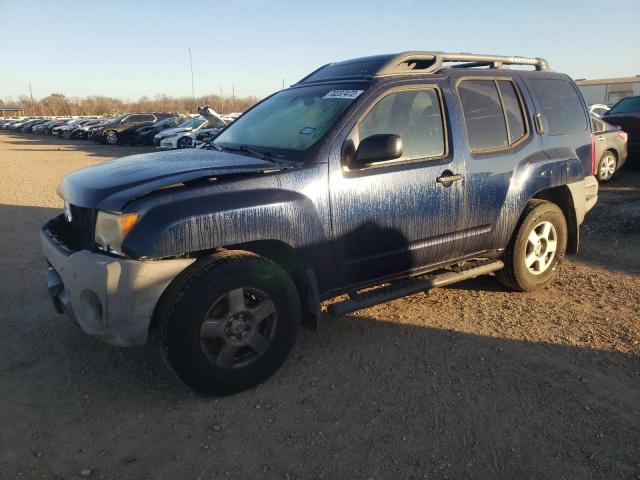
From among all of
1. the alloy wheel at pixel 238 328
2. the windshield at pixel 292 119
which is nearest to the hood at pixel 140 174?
the windshield at pixel 292 119

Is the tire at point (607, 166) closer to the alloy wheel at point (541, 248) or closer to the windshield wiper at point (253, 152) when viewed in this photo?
the alloy wheel at point (541, 248)

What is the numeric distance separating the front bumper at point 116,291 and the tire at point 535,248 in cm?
283

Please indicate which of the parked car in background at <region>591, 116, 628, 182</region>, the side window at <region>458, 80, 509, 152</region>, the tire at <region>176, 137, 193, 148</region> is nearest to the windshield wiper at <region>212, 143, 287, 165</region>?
the side window at <region>458, 80, 509, 152</region>

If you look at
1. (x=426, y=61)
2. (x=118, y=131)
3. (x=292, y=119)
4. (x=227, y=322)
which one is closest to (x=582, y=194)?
(x=426, y=61)

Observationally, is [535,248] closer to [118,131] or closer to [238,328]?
[238,328]

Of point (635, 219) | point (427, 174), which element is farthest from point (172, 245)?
point (635, 219)

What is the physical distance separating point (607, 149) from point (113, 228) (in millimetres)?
9690

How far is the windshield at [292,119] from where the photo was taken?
3441mm

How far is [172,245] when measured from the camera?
8.89 ft

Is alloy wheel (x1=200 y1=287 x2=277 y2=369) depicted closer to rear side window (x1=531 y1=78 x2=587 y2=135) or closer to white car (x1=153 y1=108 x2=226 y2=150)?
rear side window (x1=531 y1=78 x2=587 y2=135)

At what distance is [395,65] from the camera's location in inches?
145

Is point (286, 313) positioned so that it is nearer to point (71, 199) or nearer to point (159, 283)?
point (159, 283)

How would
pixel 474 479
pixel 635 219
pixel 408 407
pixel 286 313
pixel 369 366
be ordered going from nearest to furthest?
pixel 474 479
pixel 408 407
pixel 286 313
pixel 369 366
pixel 635 219

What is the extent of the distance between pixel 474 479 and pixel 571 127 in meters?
3.47
